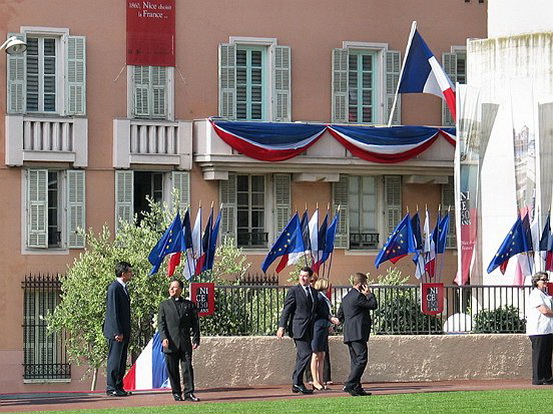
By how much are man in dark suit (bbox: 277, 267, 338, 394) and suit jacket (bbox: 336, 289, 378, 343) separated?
711 millimetres

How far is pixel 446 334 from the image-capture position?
31547 mm

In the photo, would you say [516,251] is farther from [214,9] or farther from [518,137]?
[214,9]

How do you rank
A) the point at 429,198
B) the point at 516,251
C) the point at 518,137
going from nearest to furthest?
the point at 516,251, the point at 518,137, the point at 429,198

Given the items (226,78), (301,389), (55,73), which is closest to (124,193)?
(55,73)

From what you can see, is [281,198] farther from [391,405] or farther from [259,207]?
[391,405]

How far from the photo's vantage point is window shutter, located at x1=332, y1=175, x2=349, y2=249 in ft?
152

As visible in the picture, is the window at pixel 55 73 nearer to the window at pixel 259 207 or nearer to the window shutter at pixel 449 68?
A: the window at pixel 259 207

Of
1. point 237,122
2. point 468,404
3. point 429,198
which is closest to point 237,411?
point 468,404

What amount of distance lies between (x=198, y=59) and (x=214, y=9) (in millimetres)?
1343

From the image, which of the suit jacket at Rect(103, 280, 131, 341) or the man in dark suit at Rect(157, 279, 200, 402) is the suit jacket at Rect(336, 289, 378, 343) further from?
the suit jacket at Rect(103, 280, 131, 341)

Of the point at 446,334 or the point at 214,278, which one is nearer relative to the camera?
the point at 446,334

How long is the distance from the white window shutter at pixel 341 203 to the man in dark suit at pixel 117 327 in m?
19.5

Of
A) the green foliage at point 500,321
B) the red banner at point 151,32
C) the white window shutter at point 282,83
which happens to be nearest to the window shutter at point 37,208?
the red banner at point 151,32

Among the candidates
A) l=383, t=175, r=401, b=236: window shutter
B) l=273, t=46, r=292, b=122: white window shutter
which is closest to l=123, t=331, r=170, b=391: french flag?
l=273, t=46, r=292, b=122: white window shutter
